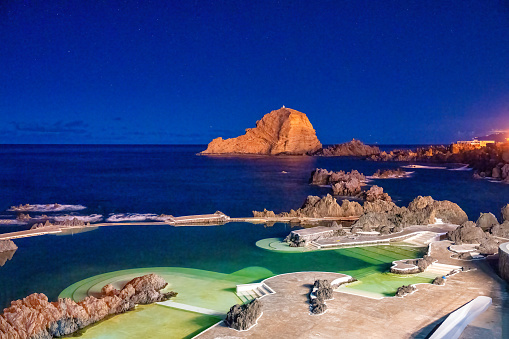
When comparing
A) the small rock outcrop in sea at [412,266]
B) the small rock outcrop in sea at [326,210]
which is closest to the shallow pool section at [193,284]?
the small rock outcrop in sea at [412,266]

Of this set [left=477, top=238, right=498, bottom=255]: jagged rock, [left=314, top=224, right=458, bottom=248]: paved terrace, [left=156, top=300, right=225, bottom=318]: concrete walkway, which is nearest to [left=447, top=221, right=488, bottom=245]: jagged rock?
[left=477, top=238, right=498, bottom=255]: jagged rock

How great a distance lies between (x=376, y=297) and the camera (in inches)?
456

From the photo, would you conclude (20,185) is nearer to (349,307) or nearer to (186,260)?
(186,260)

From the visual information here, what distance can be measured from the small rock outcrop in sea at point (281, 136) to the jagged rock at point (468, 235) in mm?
101886

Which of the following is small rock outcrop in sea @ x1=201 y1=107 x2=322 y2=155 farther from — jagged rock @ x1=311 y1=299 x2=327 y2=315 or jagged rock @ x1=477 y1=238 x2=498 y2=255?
jagged rock @ x1=311 y1=299 x2=327 y2=315

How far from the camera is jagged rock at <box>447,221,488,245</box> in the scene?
55.6ft

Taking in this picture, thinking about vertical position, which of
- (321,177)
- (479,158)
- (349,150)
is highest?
(349,150)

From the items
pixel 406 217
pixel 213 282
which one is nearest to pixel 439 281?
pixel 213 282

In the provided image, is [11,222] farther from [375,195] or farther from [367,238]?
[375,195]

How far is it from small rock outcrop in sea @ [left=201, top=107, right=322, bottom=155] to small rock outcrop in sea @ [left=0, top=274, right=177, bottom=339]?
355 ft

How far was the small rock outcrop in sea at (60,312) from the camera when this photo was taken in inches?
387

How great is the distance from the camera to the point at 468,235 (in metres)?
17.1

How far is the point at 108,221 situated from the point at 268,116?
333 ft

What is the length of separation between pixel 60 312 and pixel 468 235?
46.0 feet
